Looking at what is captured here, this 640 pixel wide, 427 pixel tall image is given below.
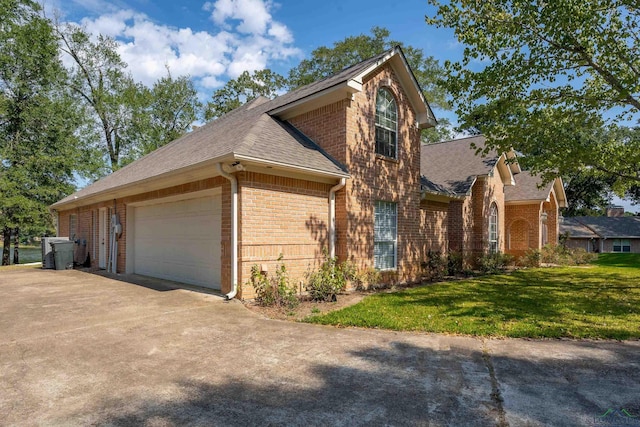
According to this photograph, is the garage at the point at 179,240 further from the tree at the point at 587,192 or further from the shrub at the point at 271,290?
the tree at the point at 587,192

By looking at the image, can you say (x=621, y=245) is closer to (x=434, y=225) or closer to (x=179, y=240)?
(x=434, y=225)

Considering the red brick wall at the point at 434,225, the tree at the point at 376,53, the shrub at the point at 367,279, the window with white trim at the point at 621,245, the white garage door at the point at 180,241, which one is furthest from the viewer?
the window with white trim at the point at 621,245

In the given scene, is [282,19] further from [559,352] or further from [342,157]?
[559,352]

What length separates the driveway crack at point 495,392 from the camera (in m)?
3.09

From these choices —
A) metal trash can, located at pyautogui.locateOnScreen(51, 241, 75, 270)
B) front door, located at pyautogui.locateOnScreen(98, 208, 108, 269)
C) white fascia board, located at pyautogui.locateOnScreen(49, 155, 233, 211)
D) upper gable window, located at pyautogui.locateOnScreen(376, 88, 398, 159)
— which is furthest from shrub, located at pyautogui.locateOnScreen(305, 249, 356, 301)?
metal trash can, located at pyautogui.locateOnScreen(51, 241, 75, 270)

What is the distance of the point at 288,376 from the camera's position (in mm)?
4020

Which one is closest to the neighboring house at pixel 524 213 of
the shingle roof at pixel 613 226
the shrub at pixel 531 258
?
the shrub at pixel 531 258

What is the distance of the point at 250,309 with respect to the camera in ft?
23.8

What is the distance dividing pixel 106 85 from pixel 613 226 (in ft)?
181

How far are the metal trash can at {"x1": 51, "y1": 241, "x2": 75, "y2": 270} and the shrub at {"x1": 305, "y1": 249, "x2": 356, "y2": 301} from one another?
11.8 metres

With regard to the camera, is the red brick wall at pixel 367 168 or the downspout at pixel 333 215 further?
the red brick wall at pixel 367 168

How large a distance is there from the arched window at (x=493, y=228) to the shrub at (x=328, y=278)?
10.5m

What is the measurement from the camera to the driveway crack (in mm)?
3091

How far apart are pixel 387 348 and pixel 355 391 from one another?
5.06 feet
